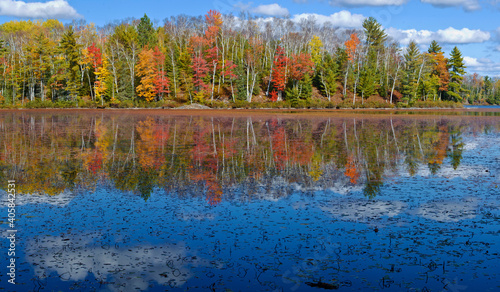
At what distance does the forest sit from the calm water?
52740 mm

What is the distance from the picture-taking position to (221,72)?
7300 cm

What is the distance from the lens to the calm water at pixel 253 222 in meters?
7.14

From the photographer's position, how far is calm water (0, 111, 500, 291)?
714cm

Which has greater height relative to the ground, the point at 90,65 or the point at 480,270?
the point at 90,65

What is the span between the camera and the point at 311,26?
8844 cm

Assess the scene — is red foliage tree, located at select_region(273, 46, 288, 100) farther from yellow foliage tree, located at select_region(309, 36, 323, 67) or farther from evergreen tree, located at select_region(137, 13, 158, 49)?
evergreen tree, located at select_region(137, 13, 158, 49)

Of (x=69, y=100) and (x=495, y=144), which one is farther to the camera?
(x=69, y=100)

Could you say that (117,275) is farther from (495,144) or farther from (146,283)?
(495,144)

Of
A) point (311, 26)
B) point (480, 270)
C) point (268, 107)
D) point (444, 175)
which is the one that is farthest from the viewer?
point (311, 26)

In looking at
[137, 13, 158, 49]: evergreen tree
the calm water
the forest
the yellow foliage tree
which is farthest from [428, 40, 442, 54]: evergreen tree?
the calm water

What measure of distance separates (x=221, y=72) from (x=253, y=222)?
64915 mm

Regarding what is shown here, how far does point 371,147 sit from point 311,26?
231 ft

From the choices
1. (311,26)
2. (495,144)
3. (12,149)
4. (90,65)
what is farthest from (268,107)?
(12,149)

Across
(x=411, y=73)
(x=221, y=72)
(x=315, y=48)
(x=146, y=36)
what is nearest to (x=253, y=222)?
(x=221, y=72)
